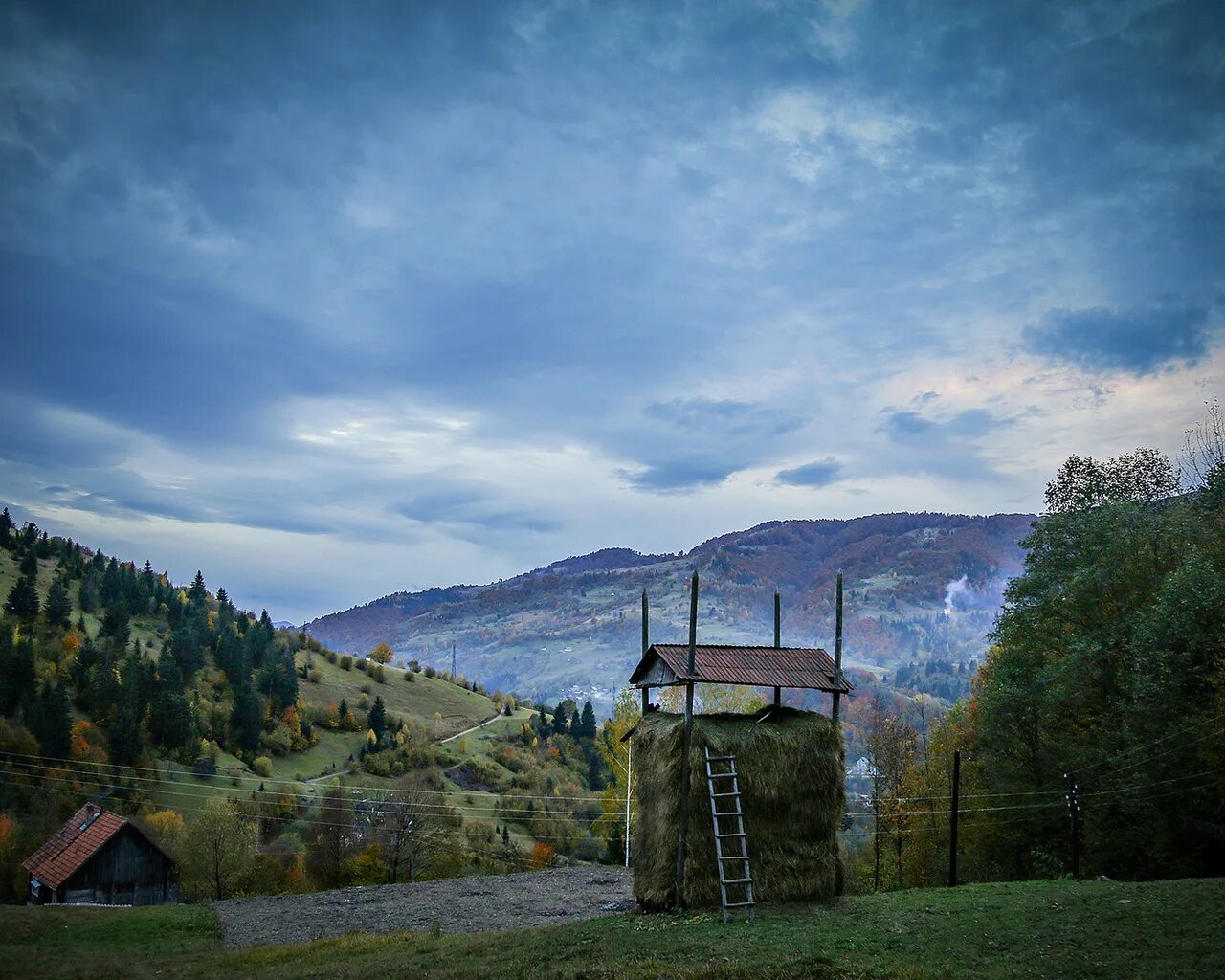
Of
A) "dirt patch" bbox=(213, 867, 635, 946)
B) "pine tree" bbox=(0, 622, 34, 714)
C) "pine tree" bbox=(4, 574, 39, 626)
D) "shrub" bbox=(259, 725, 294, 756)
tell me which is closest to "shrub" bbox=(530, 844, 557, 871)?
"dirt patch" bbox=(213, 867, 635, 946)

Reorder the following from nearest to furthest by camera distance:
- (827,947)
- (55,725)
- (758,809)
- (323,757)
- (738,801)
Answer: (827,947) < (738,801) < (758,809) < (55,725) < (323,757)

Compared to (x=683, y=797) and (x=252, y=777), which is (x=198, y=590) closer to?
(x=252, y=777)


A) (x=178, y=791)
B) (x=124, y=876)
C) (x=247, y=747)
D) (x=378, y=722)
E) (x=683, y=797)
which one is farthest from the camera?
(x=378, y=722)

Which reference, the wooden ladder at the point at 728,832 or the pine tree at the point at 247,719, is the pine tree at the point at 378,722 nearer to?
the pine tree at the point at 247,719

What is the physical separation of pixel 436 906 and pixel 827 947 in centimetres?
1692

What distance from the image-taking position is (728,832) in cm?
2062

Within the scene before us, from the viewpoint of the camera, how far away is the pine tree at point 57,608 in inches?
4111

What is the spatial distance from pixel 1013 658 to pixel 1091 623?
4595 millimetres

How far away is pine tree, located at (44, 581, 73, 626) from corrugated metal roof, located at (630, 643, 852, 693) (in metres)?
110

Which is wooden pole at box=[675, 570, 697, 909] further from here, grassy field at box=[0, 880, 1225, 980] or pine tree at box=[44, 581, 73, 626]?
pine tree at box=[44, 581, 73, 626]

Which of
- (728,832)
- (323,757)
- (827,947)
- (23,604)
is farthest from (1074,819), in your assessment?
(23,604)

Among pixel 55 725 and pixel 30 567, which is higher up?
pixel 30 567

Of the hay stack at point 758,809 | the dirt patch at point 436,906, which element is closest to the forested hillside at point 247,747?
the dirt patch at point 436,906

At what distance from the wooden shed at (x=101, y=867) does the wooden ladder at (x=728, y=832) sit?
44.7 meters
